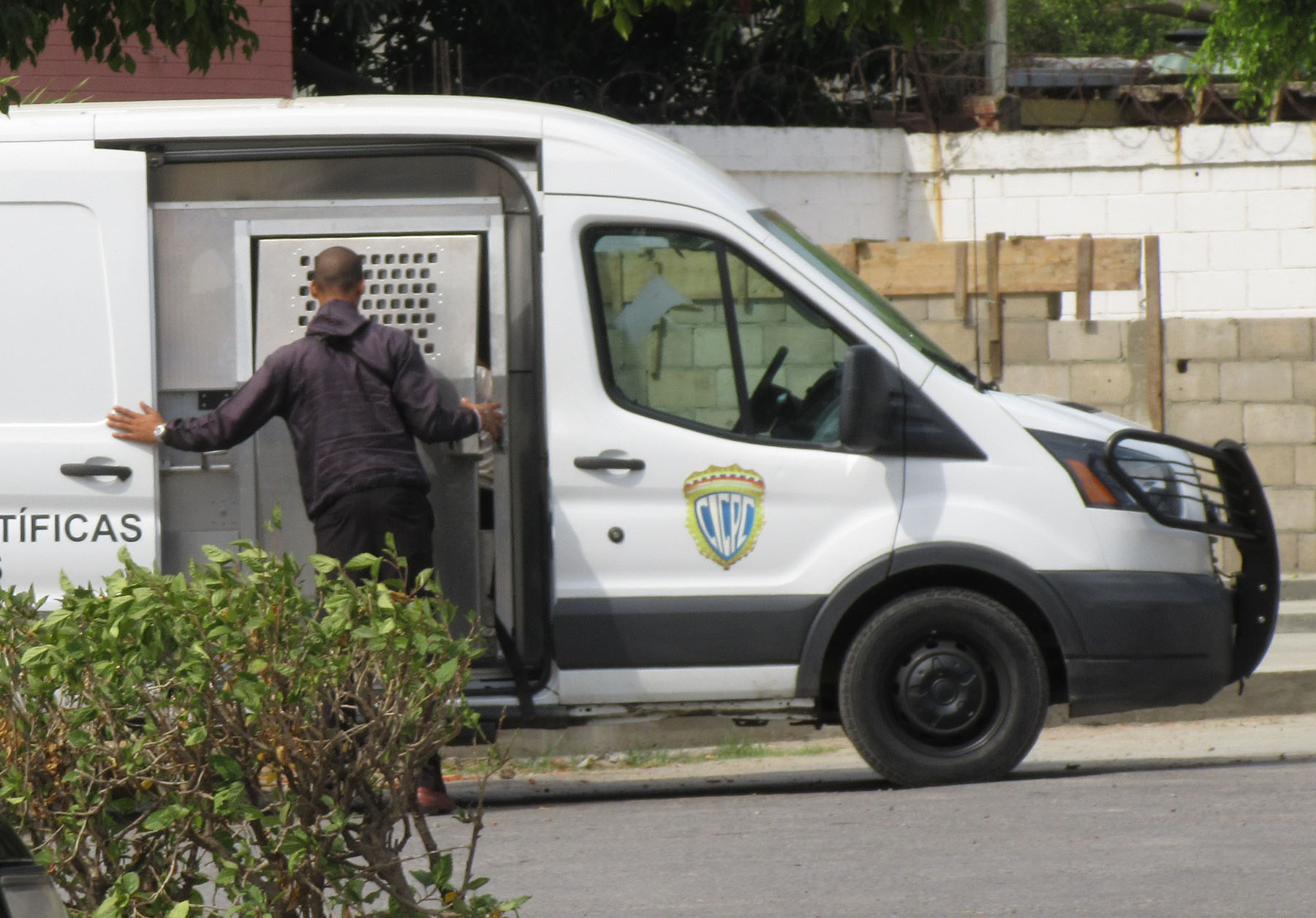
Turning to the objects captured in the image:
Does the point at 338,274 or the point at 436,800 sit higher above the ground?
the point at 338,274

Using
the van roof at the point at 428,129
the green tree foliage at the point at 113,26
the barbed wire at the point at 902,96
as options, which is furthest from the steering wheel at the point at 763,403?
the barbed wire at the point at 902,96

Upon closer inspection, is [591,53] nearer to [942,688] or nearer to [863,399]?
[863,399]

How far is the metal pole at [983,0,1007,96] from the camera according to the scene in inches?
706

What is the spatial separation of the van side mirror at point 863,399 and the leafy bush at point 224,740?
288 centimetres

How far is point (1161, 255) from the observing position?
15.5m

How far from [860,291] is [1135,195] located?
9.80 metres

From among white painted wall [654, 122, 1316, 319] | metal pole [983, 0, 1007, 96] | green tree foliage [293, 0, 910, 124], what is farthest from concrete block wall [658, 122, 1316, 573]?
green tree foliage [293, 0, 910, 124]

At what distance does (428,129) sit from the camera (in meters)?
6.21

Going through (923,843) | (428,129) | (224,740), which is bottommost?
(923,843)

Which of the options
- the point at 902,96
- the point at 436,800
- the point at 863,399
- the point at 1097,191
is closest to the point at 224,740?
the point at 436,800

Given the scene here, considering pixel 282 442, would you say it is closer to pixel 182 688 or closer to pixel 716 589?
pixel 716 589

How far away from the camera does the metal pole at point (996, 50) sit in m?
17.9

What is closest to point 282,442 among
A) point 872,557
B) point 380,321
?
point 380,321

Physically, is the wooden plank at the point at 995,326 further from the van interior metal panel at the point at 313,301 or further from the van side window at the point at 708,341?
the van interior metal panel at the point at 313,301
